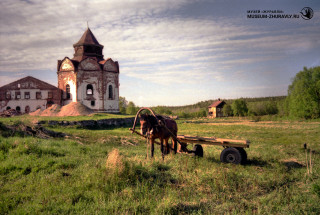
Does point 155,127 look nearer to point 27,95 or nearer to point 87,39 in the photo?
point 27,95

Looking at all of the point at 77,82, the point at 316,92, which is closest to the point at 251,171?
the point at 77,82

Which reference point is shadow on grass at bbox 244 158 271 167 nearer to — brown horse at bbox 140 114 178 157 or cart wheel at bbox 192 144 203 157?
cart wheel at bbox 192 144 203 157

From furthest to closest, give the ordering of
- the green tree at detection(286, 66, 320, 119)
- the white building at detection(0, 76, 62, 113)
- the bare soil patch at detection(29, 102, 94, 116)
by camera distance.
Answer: the white building at detection(0, 76, 62, 113) → the green tree at detection(286, 66, 320, 119) → the bare soil patch at detection(29, 102, 94, 116)

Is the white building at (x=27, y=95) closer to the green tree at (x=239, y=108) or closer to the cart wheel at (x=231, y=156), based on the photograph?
the cart wheel at (x=231, y=156)

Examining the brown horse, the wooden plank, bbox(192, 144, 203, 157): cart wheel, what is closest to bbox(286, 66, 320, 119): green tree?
bbox(192, 144, 203, 157): cart wheel

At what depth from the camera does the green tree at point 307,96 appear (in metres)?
38.9

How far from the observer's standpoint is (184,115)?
62.9m

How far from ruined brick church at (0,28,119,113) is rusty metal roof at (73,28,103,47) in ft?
10.1

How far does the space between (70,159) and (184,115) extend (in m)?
55.4

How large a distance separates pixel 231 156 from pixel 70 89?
37632 millimetres

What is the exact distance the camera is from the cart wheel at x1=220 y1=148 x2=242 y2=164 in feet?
27.3

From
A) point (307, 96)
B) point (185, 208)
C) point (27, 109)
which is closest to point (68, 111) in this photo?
point (27, 109)

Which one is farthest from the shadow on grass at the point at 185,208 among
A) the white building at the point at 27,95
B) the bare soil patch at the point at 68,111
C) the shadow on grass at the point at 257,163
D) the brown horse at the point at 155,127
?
the white building at the point at 27,95

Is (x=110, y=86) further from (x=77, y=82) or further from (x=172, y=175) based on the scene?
(x=172, y=175)
